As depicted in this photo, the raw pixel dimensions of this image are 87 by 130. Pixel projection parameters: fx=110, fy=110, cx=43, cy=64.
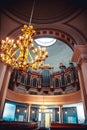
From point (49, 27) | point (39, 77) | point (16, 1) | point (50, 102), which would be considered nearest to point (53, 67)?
point (39, 77)

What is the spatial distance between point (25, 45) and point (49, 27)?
5.12 metres

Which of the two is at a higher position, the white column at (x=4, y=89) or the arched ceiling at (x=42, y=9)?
the arched ceiling at (x=42, y=9)

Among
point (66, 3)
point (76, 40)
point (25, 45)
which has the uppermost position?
point (66, 3)

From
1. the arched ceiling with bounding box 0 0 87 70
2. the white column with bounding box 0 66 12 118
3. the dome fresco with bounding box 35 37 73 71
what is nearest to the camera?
the white column with bounding box 0 66 12 118

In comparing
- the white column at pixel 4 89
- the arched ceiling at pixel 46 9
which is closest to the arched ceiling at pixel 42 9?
the arched ceiling at pixel 46 9

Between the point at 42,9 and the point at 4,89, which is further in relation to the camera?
the point at 42,9

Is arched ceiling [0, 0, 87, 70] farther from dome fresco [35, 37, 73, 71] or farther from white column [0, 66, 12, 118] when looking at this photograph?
dome fresco [35, 37, 73, 71]

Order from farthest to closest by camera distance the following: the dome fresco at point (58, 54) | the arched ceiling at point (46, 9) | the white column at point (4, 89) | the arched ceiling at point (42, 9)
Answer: the dome fresco at point (58, 54)
the arched ceiling at point (42, 9)
the arched ceiling at point (46, 9)
the white column at point (4, 89)

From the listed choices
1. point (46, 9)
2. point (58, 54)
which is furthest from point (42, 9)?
point (58, 54)

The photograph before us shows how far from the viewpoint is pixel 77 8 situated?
28.9 feet

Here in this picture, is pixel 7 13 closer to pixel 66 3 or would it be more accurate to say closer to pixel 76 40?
pixel 66 3

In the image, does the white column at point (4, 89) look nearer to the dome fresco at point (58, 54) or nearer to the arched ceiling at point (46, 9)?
the arched ceiling at point (46, 9)

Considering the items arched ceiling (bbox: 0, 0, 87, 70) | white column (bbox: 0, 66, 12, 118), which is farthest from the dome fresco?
white column (bbox: 0, 66, 12, 118)

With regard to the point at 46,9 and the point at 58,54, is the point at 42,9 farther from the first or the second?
the point at 58,54
